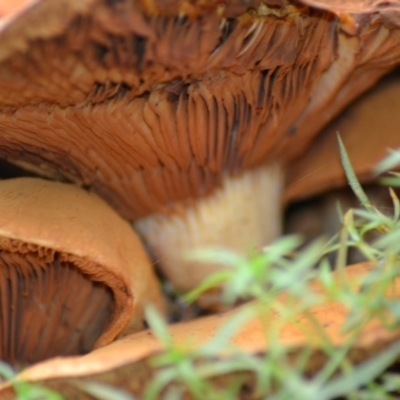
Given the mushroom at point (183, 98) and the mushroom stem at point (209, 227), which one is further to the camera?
the mushroom stem at point (209, 227)

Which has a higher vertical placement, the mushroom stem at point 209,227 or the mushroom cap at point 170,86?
the mushroom cap at point 170,86

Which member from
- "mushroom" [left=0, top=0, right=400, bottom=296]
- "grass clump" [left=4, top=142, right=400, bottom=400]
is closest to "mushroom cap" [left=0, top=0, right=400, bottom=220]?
"mushroom" [left=0, top=0, right=400, bottom=296]

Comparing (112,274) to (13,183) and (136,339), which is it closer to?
(136,339)

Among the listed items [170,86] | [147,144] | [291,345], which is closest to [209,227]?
[147,144]

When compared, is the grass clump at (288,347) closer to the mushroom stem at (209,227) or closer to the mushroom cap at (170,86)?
the mushroom cap at (170,86)

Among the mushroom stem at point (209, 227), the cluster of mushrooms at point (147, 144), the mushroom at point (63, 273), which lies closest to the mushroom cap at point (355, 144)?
the cluster of mushrooms at point (147, 144)

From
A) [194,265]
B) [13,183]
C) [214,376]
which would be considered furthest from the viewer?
[194,265]

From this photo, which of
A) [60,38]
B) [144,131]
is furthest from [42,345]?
[60,38]

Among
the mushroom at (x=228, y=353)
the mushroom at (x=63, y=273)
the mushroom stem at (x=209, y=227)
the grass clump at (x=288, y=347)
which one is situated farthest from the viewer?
the mushroom stem at (x=209, y=227)
